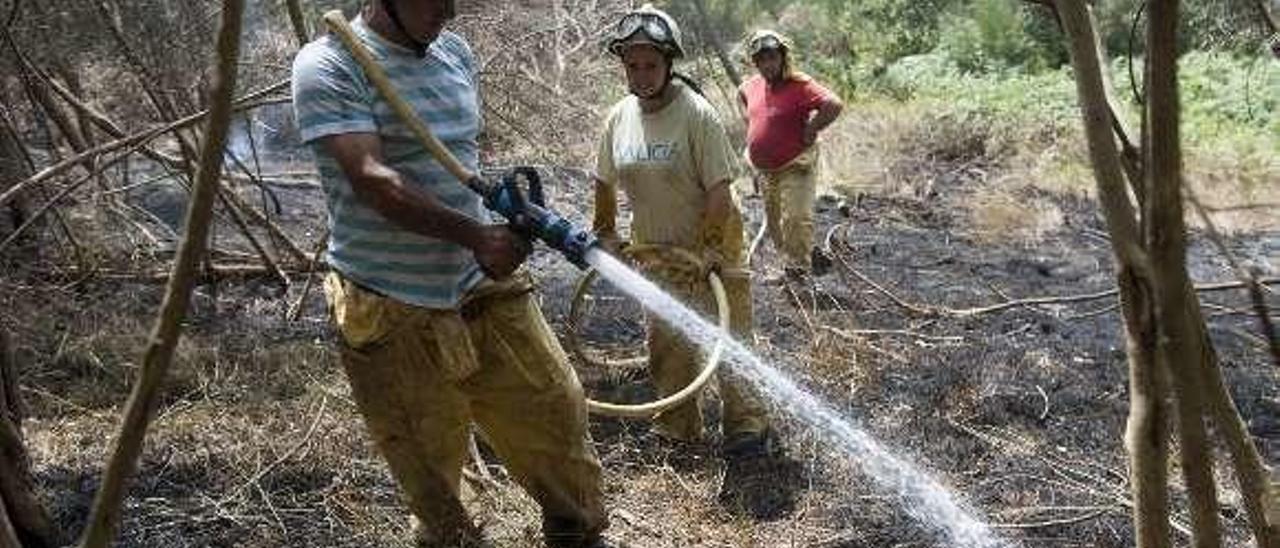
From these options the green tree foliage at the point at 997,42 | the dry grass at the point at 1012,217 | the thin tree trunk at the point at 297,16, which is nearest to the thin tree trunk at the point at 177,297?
the thin tree trunk at the point at 297,16

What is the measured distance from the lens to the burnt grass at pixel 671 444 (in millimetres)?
3930

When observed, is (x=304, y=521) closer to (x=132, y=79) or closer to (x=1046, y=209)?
(x=132, y=79)

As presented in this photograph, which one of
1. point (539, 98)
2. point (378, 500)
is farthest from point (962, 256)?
point (378, 500)

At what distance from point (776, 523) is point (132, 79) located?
611 cm

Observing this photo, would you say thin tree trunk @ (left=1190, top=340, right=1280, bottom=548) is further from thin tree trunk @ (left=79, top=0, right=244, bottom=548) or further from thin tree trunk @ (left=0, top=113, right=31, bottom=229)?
thin tree trunk @ (left=0, top=113, right=31, bottom=229)

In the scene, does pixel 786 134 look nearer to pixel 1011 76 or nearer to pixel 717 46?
pixel 717 46

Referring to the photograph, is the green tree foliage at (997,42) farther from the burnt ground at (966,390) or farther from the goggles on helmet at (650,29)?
the goggles on helmet at (650,29)

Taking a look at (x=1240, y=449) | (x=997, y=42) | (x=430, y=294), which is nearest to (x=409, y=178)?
(x=430, y=294)

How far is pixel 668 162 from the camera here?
4.33 m

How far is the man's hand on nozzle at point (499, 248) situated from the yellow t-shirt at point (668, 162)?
1.50 m

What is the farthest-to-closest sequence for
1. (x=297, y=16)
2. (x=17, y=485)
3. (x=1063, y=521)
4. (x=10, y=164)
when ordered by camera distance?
1. (x=10, y=164)
2. (x=1063, y=521)
3. (x=297, y=16)
4. (x=17, y=485)

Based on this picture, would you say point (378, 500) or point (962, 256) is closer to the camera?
point (378, 500)

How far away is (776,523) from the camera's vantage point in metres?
4.04

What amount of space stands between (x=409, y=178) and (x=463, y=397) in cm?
60
